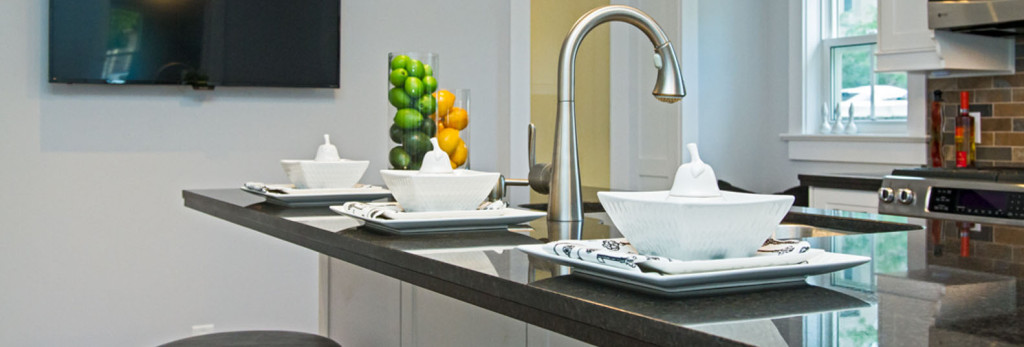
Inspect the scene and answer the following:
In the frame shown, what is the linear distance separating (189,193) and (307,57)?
159 centimetres

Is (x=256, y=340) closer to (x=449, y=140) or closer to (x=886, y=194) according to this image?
(x=449, y=140)

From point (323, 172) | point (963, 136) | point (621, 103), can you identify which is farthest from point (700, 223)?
point (621, 103)

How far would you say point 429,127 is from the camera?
188 cm

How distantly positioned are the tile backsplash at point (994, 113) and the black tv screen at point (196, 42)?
8.24ft

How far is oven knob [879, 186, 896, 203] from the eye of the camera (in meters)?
3.34

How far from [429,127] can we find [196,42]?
1900mm

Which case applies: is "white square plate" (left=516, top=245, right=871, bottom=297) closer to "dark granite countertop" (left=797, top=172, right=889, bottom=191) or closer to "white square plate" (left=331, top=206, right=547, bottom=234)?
"white square plate" (left=331, top=206, right=547, bottom=234)

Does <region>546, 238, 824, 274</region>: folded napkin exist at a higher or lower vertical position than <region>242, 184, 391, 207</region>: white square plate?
lower

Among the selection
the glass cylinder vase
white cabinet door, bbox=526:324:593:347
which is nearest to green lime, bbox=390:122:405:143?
the glass cylinder vase

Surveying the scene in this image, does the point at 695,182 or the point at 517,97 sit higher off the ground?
the point at 517,97

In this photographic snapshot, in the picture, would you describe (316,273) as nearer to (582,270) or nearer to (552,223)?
(552,223)

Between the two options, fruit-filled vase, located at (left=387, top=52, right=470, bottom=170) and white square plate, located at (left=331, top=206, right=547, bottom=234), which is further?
fruit-filled vase, located at (left=387, top=52, right=470, bottom=170)

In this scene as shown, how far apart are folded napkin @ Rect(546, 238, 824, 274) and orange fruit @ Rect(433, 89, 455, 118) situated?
1013 mm

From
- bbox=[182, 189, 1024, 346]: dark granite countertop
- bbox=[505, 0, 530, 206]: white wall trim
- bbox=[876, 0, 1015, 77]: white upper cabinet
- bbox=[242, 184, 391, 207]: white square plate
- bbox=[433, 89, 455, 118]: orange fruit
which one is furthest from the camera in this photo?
bbox=[505, 0, 530, 206]: white wall trim
